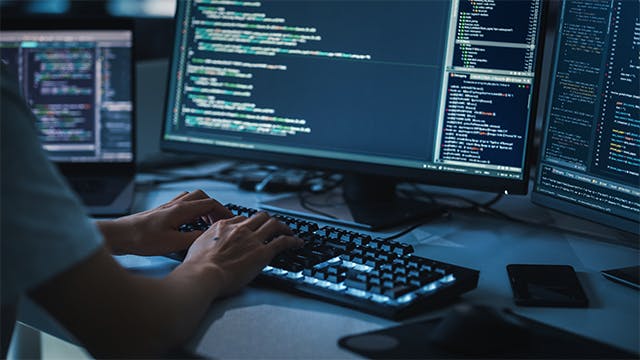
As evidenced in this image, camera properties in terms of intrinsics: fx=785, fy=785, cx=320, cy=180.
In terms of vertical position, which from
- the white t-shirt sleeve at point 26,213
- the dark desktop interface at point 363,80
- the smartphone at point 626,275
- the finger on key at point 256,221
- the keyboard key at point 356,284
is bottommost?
the keyboard key at point 356,284

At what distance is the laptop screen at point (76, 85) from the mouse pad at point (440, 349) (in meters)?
0.93

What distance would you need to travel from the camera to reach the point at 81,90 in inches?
63.2

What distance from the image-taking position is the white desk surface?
88cm

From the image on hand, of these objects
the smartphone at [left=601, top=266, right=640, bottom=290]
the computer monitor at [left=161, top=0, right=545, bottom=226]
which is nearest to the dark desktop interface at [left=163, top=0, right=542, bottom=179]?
the computer monitor at [left=161, top=0, right=545, bottom=226]

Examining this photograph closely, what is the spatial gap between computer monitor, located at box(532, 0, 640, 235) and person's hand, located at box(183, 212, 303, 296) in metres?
0.45

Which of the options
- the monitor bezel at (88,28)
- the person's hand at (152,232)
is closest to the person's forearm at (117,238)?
the person's hand at (152,232)

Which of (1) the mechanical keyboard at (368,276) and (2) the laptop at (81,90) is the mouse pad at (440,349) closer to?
(1) the mechanical keyboard at (368,276)

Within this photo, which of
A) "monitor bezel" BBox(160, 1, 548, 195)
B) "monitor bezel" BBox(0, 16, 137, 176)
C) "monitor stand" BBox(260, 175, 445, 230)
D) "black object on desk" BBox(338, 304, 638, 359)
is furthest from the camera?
"monitor bezel" BBox(0, 16, 137, 176)

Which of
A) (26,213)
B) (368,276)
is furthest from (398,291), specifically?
(26,213)

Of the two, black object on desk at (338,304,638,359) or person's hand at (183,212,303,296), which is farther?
person's hand at (183,212,303,296)

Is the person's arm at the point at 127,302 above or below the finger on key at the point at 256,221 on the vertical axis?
below

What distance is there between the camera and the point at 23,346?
1653mm

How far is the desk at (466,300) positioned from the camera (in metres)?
0.88

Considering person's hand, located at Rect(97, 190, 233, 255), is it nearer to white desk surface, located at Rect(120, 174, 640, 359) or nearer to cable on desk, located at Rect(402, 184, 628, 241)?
white desk surface, located at Rect(120, 174, 640, 359)
